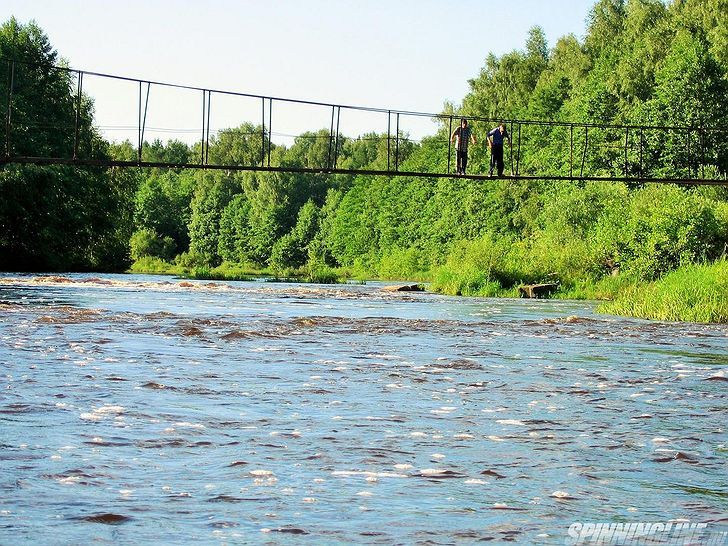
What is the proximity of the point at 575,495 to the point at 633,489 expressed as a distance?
2.12 ft

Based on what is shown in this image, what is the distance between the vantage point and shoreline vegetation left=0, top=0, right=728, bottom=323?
51125 mm

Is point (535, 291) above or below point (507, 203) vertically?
below

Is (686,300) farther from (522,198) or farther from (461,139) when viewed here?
(522,198)

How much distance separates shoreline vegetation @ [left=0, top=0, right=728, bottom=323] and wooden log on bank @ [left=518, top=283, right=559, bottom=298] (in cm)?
61

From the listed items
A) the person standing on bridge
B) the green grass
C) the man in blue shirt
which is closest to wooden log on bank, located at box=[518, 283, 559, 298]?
the green grass

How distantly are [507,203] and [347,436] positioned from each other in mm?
83204

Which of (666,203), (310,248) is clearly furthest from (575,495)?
Result: (310,248)

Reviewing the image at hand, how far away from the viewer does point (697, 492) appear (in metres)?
10.6

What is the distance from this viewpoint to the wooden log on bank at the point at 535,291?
5472 cm

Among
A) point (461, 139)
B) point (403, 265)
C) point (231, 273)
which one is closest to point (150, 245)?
point (231, 273)

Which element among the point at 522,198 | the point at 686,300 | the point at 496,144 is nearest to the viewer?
the point at 686,300

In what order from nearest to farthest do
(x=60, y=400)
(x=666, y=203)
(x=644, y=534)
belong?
(x=644, y=534), (x=60, y=400), (x=666, y=203)

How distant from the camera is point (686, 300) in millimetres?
36469

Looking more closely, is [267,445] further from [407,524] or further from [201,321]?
[201,321]
